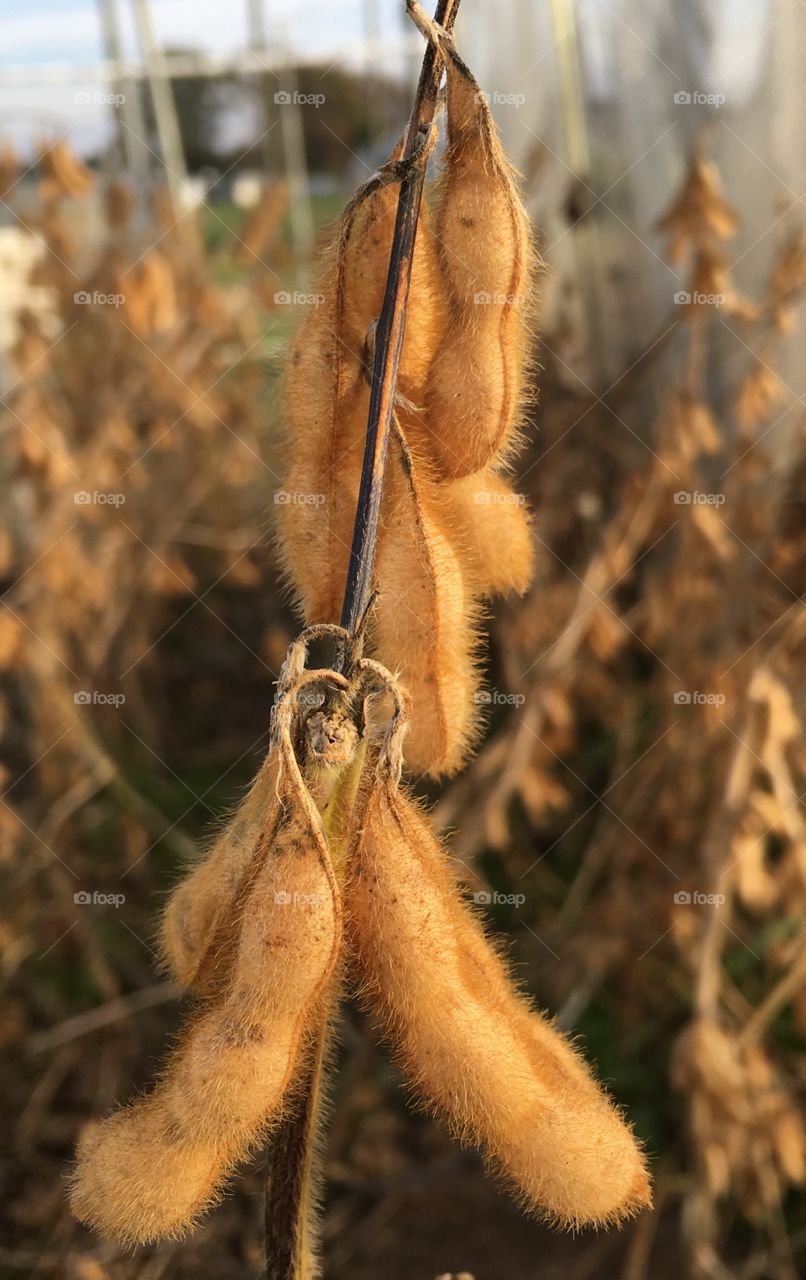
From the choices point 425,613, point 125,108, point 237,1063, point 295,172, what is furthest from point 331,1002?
point 295,172

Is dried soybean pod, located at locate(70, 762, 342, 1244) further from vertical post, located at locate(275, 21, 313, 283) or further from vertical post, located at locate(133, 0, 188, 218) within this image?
vertical post, located at locate(275, 21, 313, 283)

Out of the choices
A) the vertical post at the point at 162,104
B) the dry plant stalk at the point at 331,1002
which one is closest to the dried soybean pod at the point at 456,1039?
the dry plant stalk at the point at 331,1002

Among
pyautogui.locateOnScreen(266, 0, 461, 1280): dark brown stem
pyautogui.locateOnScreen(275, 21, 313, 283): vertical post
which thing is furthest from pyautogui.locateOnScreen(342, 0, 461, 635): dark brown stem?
pyautogui.locateOnScreen(275, 21, 313, 283): vertical post

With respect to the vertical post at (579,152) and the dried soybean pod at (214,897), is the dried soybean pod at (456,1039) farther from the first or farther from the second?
the vertical post at (579,152)

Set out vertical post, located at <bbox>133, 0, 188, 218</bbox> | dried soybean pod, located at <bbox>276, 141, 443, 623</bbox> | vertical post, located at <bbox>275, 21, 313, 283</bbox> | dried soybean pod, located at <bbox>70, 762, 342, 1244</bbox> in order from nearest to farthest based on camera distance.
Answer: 1. dried soybean pod, located at <bbox>70, 762, 342, 1244</bbox>
2. dried soybean pod, located at <bbox>276, 141, 443, 623</bbox>
3. vertical post, located at <bbox>133, 0, 188, 218</bbox>
4. vertical post, located at <bbox>275, 21, 313, 283</bbox>

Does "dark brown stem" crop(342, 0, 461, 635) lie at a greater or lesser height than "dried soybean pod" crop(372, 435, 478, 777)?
greater

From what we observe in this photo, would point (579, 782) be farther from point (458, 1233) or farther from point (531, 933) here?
point (458, 1233)

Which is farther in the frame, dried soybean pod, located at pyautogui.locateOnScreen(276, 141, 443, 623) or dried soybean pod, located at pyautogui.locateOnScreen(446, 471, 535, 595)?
dried soybean pod, located at pyautogui.locateOnScreen(446, 471, 535, 595)
